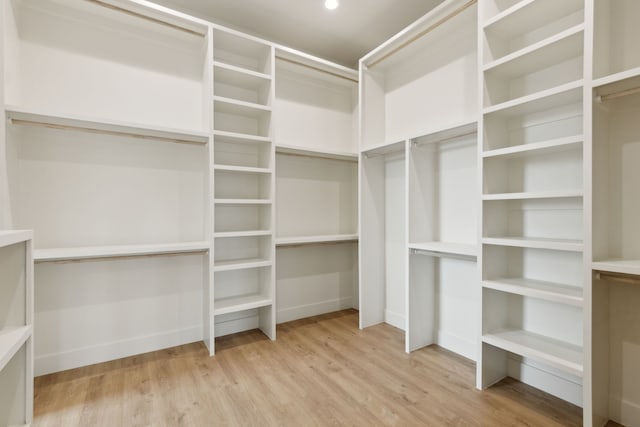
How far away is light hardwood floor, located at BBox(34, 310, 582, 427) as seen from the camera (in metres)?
1.78

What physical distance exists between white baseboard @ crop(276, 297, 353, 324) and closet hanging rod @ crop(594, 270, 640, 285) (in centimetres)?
253

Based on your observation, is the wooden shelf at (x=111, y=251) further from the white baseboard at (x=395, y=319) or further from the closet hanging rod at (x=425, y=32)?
the closet hanging rod at (x=425, y=32)

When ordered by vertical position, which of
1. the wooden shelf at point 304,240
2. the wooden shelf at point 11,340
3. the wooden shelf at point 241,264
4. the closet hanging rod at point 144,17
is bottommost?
the wooden shelf at point 11,340

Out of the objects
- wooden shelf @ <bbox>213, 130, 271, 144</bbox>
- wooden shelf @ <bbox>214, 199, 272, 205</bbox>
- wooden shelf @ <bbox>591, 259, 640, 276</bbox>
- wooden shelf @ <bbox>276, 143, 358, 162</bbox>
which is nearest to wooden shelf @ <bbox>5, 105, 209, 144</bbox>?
wooden shelf @ <bbox>213, 130, 271, 144</bbox>

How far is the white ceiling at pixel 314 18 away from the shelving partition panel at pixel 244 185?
331mm

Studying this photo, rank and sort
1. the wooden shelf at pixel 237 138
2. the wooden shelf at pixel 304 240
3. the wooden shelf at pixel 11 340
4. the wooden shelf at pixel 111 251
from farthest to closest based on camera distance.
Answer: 1. the wooden shelf at pixel 304 240
2. the wooden shelf at pixel 237 138
3. the wooden shelf at pixel 111 251
4. the wooden shelf at pixel 11 340

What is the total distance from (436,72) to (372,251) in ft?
5.83

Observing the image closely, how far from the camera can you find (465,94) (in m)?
2.53

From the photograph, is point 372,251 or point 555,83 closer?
point 555,83

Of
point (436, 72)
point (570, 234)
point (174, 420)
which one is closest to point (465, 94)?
point (436, 72)

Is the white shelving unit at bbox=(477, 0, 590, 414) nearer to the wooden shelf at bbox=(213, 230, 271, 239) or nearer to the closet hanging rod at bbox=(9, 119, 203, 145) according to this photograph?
the wooden shelf at bbox=(213, 230, 271, 239)

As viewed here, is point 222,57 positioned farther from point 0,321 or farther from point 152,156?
point 0,321

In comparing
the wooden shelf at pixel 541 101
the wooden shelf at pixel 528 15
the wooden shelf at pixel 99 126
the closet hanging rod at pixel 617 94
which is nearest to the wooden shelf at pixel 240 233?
the wooden shelf at pixel 99 126

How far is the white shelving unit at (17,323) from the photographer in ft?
4.57
